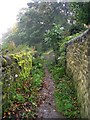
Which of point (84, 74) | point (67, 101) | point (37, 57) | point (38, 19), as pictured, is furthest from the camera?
point (38, 19)

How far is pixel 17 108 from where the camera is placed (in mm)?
6801

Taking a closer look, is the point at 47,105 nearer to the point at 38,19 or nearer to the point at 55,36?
Result: the point at 55,36

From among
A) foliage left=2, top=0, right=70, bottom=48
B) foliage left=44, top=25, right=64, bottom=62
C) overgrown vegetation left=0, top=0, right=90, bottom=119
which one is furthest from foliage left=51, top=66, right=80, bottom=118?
foliage left=2, top=0, right=70, bottom=48

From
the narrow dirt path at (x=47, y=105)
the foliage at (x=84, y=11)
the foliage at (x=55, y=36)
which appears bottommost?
the narrow dirt path at (x=47, y=105)

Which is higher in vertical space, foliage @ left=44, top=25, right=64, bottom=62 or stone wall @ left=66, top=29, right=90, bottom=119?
foliage @ left=44, top=25, right=64, bottom=62

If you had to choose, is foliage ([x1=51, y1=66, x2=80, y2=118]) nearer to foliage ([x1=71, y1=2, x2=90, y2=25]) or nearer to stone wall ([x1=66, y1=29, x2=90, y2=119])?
stone wall ([x1=66, y1=29, x2=90, y2=119])

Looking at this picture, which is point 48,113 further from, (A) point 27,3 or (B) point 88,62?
(A) point 27,3

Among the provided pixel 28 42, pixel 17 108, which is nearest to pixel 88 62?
pixel 17 108

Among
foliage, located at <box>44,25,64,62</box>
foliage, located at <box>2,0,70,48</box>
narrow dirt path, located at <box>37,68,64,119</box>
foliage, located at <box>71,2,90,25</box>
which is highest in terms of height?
foliage, located at <box>2,0,70,48</box>

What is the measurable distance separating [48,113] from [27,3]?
2122 cm

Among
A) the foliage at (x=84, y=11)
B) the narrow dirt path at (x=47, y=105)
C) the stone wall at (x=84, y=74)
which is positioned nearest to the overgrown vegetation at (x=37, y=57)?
the foliage at (x=84, y=11)

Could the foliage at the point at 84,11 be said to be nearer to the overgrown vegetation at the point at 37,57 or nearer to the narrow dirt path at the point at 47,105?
the overgrown vegetation at the point at 37,57

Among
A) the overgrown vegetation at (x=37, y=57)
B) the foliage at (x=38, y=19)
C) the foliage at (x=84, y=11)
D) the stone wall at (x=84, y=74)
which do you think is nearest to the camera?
Result: the stone wall at (x=84, y=74)

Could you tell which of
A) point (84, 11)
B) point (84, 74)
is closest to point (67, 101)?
point (84, 74)
